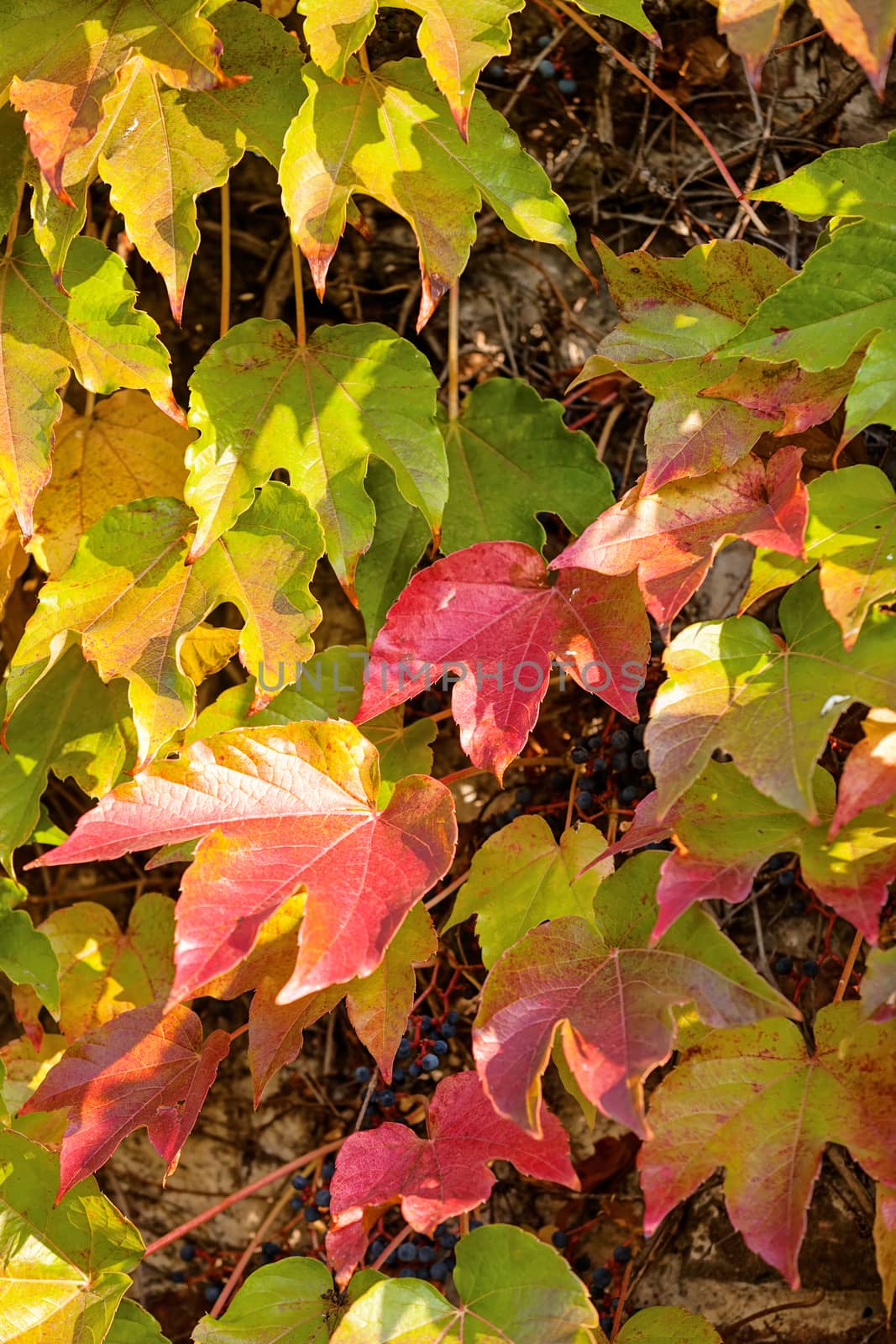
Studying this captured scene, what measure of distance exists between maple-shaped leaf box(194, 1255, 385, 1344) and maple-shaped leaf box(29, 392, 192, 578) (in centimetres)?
84

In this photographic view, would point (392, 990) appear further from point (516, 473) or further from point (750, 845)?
point (516, 473)

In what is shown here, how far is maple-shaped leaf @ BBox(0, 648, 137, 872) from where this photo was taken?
4.37 feet

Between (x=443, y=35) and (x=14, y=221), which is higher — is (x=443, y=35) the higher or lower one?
the higher one

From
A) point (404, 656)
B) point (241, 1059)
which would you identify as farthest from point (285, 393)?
point (241, 1059)

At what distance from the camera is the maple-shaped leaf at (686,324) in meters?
1.10

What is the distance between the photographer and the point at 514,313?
1.67 m

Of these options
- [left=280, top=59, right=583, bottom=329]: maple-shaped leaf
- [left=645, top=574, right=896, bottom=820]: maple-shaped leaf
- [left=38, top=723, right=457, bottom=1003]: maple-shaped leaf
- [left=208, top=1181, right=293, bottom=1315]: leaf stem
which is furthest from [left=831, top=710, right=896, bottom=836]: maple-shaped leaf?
[left=208, top=1181, right=293, bottom=1315]: leaf stem

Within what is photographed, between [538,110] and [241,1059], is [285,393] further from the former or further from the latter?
[241,1059]

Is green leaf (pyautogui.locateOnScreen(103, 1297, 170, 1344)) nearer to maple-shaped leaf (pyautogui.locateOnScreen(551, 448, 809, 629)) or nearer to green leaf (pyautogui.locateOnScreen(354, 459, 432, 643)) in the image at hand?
green leaf (pyautogui.locateOnScreen(354, 459, 432, 643))

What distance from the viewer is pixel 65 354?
4.01ft

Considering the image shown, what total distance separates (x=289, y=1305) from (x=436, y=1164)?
0.25 metres

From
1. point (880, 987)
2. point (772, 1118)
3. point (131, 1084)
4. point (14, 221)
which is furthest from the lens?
point (14, 221)

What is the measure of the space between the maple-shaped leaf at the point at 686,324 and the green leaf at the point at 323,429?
205mm

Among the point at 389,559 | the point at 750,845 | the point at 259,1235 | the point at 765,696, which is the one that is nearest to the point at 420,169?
the point at 389,559
